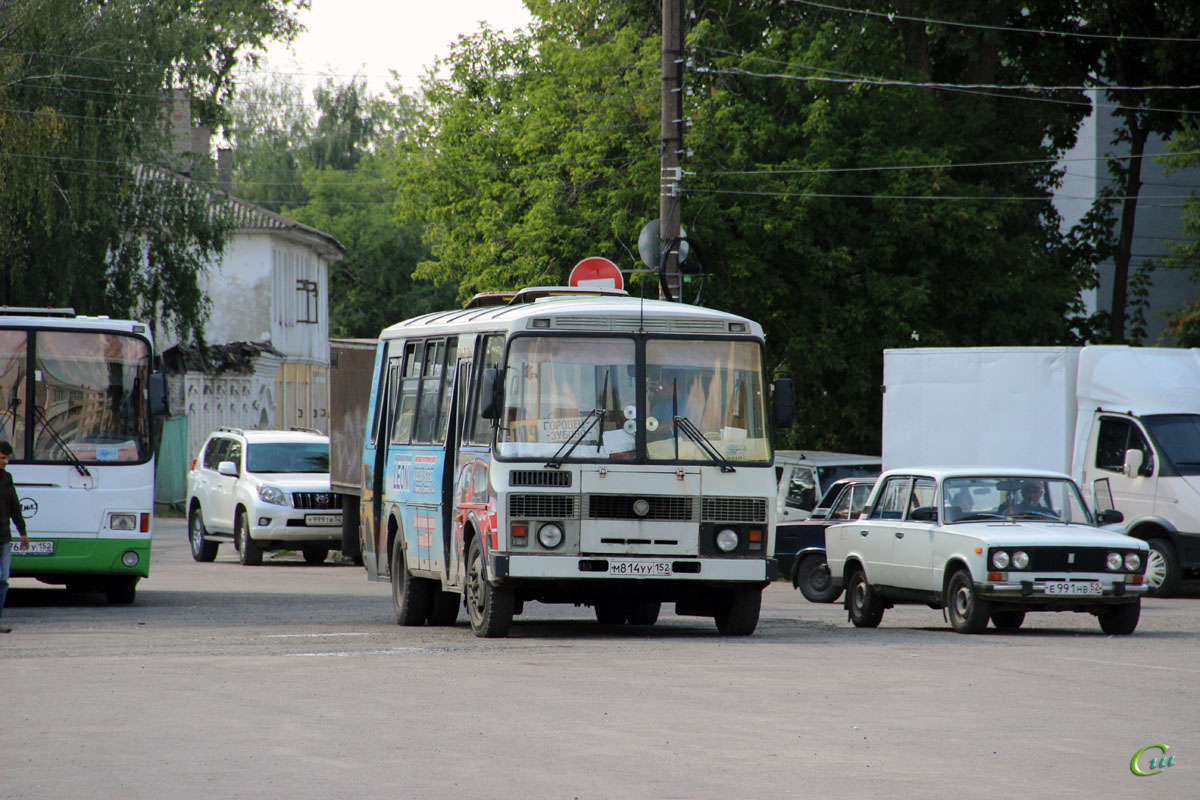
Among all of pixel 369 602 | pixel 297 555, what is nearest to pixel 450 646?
pixel 369 602

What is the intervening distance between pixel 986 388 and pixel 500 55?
20.9m

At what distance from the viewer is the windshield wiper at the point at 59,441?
19094 mm

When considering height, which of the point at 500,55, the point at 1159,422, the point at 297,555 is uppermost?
the point at 500,55

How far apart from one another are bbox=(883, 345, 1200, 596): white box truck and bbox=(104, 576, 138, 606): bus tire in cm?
1042

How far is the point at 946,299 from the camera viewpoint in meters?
34.3

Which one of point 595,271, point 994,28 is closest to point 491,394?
point 595,271

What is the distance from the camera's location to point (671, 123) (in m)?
24.9

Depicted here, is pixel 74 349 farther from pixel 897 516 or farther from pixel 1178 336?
pixel 1178 336

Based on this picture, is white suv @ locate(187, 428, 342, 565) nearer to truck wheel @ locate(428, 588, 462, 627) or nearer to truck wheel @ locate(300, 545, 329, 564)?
truck wheel @ locate(300, 545, 329, 564)

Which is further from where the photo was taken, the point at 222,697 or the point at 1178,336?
the point at 1178,336

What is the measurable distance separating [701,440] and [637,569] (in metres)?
1.18

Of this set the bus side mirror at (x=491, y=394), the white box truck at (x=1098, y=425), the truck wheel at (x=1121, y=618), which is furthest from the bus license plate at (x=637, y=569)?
the white box truck at (x=1098, y=425)

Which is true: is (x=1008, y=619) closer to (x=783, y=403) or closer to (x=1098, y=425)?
(x=783, y=403)

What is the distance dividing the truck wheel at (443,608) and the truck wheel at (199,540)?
1423 cm
